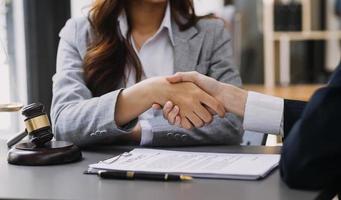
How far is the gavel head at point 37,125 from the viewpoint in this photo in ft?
3.93

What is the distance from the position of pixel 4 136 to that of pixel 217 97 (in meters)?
0.58

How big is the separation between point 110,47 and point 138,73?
0.10 metres

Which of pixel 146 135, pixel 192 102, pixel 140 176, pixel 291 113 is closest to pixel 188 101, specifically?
pixel 192 102

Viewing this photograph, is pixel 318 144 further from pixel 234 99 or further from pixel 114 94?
pixel 114 94

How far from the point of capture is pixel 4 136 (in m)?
1.56

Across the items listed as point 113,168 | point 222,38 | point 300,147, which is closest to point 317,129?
point 300,147

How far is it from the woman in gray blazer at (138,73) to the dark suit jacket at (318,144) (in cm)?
43

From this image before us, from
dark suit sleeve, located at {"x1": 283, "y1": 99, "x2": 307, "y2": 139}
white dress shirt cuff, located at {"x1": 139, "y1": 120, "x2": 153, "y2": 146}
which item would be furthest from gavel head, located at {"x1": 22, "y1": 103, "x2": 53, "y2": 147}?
dark suit sleeve, located at {"x1": 283, "y1": 99, "x2": 307, "y2": 139}

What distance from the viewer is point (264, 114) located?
1.30m

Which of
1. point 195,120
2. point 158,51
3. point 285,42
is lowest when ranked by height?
point 285,42

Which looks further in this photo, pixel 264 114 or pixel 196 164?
pixel 264 114

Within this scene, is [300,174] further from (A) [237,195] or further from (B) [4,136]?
(B) [4,136]

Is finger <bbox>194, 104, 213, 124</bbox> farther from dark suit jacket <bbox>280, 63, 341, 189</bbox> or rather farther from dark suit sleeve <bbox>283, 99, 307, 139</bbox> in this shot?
dark suit jacket <bbox>280, 63, 341, 189</bbox>

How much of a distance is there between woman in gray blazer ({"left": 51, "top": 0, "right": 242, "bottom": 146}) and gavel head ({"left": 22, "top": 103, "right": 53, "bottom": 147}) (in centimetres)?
16
